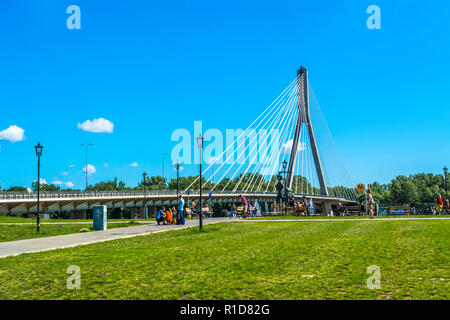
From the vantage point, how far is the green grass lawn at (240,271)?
599 centimetres

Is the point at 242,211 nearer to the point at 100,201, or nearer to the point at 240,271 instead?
the point at 240,271

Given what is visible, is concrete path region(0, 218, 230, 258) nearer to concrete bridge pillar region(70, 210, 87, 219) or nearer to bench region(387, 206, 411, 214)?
bench region(387, 206, 411, 214)

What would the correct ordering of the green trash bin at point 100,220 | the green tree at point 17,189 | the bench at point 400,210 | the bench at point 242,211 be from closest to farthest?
1. the green trash bin at point 100,220
2. the bench at point 242,211
3. the bench at point 400,210
4. the green tree at point 17,189

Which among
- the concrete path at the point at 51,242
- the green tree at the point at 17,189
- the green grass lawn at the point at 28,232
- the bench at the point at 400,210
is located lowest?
the bench at the point at 400,210

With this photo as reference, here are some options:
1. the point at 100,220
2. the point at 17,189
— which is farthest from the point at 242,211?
the point at 17,189

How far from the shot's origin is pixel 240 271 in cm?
764

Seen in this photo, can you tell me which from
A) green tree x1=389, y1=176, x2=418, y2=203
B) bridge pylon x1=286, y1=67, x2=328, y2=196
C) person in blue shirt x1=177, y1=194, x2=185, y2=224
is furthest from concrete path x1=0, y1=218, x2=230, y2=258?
green tree x1=389, y1=176, x2=418, y2=203

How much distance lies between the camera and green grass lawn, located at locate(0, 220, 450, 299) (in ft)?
19.7

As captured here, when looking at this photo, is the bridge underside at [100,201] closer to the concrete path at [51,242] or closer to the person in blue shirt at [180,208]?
the person in blue shirt at [180,208]

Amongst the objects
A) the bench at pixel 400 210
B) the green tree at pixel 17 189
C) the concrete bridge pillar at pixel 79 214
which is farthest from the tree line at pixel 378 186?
the bench at pixel 400 210

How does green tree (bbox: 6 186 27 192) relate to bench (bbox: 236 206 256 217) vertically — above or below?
above

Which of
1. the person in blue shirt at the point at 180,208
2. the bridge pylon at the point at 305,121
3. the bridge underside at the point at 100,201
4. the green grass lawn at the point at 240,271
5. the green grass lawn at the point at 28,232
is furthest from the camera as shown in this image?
the bridge pylon at the point at 305,121
